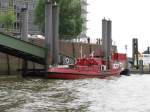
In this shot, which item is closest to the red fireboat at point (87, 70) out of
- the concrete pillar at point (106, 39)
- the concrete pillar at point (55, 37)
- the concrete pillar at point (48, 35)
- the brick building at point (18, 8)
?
the concrete pillar at point (106, 39)

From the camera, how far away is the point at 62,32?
10225cm

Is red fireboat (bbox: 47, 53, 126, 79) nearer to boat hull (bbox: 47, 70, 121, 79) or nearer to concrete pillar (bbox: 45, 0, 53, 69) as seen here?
boat hull (bbox: 47, 70, 121, 79)

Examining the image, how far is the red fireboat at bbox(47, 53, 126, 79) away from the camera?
63.2 meters

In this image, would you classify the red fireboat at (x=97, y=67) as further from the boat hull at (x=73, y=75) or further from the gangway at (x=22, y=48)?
the gangway at (x=22, y=48)

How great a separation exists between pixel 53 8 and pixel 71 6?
34.6m

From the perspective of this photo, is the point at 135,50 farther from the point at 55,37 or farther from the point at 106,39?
the point at 55,37

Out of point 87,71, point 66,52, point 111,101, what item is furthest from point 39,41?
point 111,101

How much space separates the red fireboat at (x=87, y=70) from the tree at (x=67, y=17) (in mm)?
23956

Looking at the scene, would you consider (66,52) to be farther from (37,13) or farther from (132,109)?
(132,109)

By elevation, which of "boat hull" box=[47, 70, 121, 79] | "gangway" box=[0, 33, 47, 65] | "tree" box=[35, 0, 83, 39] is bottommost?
"boat hull" box=[47, 70, 121, 79]

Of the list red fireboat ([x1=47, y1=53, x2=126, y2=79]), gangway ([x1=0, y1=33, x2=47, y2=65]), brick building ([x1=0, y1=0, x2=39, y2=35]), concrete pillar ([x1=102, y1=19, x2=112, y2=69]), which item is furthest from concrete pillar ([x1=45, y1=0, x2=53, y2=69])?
brick building ([x1=0, y1=0, x2=39, y2=35])

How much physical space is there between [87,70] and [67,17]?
37140 millimetres

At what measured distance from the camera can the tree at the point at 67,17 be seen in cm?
10181

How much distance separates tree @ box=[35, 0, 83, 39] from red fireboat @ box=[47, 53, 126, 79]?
23956 millimetres
